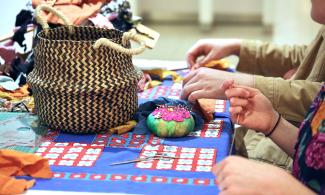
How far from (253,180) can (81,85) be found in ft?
1.47

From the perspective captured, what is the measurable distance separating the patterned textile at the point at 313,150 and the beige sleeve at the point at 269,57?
0.67 metres

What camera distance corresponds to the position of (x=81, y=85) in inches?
45.1

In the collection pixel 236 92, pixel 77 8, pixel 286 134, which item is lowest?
pixel 286 134

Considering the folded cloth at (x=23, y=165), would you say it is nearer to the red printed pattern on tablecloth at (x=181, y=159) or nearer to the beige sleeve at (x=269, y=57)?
the red printed pattern on tablecloth at (x=181, y=159)

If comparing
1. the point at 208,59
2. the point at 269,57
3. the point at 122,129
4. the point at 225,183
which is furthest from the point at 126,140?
the point at 269,57

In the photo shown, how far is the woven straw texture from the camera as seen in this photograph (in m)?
1.14

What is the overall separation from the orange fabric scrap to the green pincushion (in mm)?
100

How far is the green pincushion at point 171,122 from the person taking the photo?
1180 millimetres

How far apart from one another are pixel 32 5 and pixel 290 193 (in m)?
1.04

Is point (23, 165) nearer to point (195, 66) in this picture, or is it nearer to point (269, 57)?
point (195, 66)


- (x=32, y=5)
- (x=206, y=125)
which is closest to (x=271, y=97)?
(x=206, y=125)

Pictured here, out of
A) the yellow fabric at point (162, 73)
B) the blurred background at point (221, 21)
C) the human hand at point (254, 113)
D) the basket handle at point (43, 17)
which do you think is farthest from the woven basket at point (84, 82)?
the blurred background at point (221, 21)

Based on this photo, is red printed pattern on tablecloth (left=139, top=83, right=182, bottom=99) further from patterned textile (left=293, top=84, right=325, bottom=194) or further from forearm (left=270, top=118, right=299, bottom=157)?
patterned textile (left=293, top=84, right=325, bottom=194)

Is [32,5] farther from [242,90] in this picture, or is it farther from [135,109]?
[242,90]
